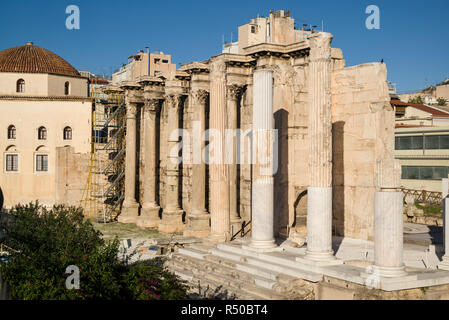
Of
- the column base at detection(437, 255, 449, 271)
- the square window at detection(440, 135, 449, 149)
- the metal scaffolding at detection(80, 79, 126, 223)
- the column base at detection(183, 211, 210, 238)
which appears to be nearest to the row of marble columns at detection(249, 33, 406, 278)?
the column base at detection(437, 255, 449, 271)

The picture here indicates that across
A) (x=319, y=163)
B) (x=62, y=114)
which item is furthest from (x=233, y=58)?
(x=62, y=114)

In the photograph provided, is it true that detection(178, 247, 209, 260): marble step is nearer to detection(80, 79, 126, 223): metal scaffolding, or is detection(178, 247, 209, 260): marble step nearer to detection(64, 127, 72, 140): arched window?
detection(80, 79, 126, 223): metal scaffolding

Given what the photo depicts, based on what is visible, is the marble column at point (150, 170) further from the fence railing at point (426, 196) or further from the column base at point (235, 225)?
the fence railing at point (426, 196)

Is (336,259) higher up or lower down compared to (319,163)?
lower down

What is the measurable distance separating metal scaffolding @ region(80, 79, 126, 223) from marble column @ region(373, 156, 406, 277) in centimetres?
2382

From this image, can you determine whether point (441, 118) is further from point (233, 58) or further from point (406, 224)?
point (233, 58)

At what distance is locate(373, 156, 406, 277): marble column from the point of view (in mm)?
15312

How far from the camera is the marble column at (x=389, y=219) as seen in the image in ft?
50.2

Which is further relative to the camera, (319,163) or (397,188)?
(319,163)

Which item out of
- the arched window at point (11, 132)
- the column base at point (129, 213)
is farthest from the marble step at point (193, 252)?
the arched window at point (11, 132)

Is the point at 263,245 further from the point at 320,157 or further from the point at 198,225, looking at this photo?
the point at 198,225
